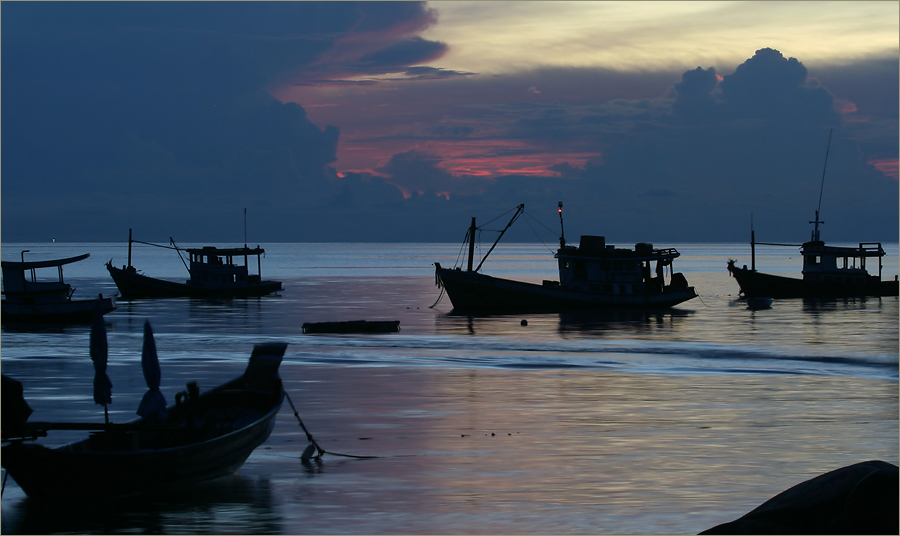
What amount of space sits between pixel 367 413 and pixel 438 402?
250cm

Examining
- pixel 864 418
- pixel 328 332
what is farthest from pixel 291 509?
pixel 328 332

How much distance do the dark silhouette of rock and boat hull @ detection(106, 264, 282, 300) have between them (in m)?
61.6

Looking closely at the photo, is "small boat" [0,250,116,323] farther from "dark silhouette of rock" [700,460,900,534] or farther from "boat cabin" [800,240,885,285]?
"boat cabin" [800,240,885,285]

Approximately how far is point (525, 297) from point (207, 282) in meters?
26.7

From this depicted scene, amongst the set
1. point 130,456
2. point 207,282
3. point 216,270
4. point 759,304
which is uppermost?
point 216,270

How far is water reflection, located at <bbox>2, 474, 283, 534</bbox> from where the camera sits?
13.1m

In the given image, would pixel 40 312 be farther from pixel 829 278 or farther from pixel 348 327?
pixel 829 278

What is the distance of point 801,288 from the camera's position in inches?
2709

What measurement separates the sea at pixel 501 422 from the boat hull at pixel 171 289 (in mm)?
21602

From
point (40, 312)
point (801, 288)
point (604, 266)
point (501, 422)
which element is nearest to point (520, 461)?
point (501, 422)

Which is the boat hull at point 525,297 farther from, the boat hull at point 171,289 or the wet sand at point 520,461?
the wet sand at point 520,461

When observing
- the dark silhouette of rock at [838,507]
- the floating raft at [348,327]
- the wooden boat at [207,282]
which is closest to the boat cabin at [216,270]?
the wooden boat at [207,282]

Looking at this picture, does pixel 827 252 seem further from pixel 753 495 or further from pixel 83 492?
pixel 83 492

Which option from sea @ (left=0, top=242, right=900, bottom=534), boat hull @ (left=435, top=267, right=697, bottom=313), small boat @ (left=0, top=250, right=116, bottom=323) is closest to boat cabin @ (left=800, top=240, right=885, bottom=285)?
boat hull @ (left=435, top=267, right=697, bottom=313)
